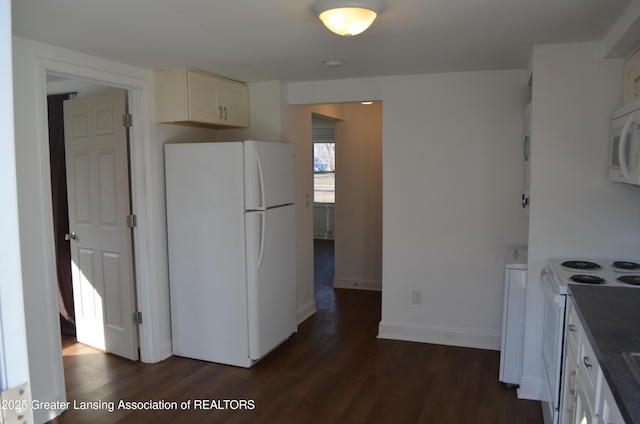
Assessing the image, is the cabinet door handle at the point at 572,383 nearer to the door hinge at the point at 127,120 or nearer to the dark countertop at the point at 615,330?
the dark countertop at the point at 615,330

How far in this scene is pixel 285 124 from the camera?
169 inches

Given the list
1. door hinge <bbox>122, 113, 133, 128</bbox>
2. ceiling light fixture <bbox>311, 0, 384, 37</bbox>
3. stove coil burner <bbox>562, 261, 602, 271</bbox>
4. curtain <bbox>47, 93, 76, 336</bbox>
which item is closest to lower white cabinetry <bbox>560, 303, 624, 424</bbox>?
stove coil burner <bbox>562, 261, 602, 271</bbox>

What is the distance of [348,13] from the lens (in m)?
2.09

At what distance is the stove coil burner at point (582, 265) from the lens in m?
2.66

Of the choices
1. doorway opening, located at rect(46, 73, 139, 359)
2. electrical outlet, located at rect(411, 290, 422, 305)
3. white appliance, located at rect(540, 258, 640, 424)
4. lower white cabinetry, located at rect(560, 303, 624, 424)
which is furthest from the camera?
electrical outlet, located at rect(411, 290, 422, 305)

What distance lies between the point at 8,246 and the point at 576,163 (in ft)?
9.61

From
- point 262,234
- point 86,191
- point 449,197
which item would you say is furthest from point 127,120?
point 449,197

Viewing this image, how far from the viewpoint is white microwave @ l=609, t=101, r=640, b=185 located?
215 cm

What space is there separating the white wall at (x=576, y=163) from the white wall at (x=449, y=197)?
0.81m

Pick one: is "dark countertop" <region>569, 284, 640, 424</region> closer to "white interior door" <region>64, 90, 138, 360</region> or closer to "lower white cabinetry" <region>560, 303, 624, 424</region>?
"lower white cabinetry" <region>560, 303, 624, 424</region>

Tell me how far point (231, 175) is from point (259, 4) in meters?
1.54

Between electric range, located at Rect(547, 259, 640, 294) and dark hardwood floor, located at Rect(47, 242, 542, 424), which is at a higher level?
electric range, located at Rect(547, 259, 640, 294)

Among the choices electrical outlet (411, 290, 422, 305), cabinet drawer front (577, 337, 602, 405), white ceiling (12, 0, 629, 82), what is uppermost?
white ceiling (12, 0, 629, 82)

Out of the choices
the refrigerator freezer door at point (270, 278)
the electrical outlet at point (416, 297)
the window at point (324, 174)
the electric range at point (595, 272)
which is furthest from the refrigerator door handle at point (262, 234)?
the window at point (324, 174)
